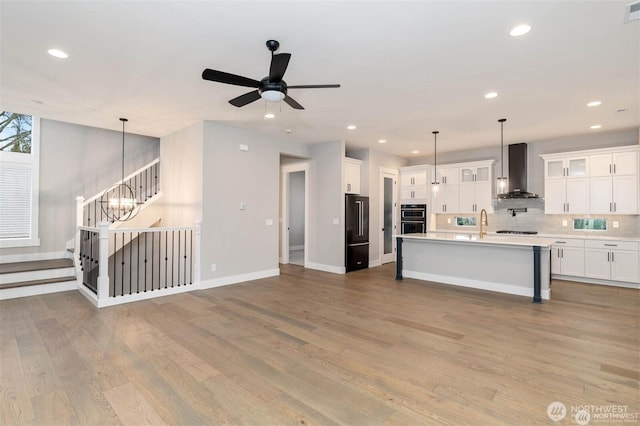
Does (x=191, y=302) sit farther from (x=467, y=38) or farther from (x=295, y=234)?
(x=295, y=234)

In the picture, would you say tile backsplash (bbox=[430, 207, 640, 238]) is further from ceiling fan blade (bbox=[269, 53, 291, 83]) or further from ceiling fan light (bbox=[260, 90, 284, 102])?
ceiling fan blade (bbox=[269, 53, 291, 83])

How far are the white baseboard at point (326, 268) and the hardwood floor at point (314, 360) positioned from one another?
213 centimetres

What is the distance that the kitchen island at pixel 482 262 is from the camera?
4.94m

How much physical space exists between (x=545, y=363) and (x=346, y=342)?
1.86 metres

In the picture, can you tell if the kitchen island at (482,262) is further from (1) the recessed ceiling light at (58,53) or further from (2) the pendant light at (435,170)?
(1) the recessed ceiling light at (58,53)

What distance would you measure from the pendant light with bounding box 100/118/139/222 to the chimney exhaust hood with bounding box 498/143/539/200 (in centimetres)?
801

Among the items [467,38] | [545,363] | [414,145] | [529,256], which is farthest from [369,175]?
[545,363]

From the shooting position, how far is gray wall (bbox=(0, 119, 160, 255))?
633 centimetres

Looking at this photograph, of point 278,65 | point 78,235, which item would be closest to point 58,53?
point 278,65

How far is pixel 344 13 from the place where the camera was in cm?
257

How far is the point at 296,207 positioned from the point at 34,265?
6.93 meters

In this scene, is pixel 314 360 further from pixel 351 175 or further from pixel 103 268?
pixel 351 175

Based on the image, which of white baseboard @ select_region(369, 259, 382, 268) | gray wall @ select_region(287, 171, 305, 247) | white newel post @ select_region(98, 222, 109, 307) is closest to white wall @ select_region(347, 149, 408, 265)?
white baseboard @ select_region(369, 259, 382, 268)

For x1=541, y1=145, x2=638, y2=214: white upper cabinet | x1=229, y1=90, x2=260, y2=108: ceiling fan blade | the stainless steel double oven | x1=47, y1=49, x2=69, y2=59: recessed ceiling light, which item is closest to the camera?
x1=47, y1=49, x2=69, y2=59: recessed ceiling light
